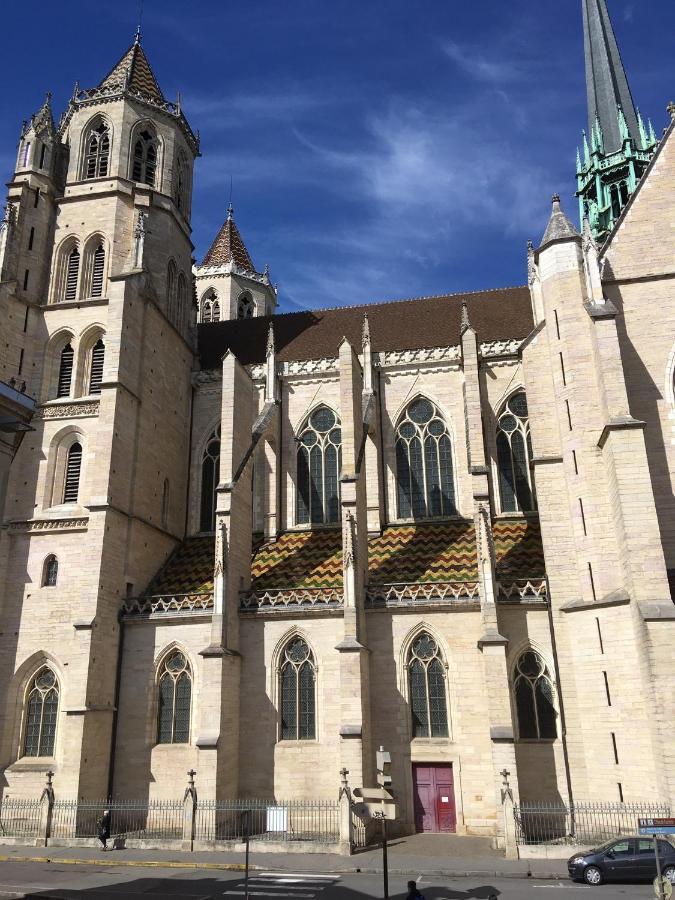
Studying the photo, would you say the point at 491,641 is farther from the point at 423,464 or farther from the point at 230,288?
the point at 230,288

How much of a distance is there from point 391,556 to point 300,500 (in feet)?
15.0

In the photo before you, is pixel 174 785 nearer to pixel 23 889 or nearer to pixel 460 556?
pixel 23 889

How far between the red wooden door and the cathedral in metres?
0.07

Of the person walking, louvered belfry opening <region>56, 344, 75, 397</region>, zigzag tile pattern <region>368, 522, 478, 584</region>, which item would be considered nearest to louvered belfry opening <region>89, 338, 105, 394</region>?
louvered belfry opening <region>56, 344, 75, 397</region>

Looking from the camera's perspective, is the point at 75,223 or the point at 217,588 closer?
the point at 217,588

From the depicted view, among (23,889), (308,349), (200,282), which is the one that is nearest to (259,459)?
(308,349)

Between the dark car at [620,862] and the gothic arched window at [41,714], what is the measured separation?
14.5 m

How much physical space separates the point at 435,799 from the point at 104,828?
335 inches

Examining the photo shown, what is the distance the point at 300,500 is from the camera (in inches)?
1025

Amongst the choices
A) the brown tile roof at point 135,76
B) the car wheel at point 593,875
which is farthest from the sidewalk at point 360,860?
the brown tile roof at point 135,76

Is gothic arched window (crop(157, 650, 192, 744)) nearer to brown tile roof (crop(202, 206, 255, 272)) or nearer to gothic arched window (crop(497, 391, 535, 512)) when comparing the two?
gothic arched window (crop(497, 391, 535, 512))

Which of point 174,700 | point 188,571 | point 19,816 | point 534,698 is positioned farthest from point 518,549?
point 19,816

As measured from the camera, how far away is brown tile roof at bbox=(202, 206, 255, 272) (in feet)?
138

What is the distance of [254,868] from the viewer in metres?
15.4
